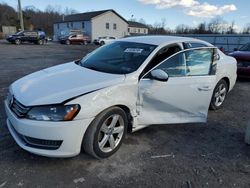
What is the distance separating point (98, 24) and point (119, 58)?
46.7 meters

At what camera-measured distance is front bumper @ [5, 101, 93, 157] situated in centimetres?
259

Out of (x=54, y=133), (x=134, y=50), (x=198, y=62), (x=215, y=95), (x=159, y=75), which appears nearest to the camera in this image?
(x=54, y=133)

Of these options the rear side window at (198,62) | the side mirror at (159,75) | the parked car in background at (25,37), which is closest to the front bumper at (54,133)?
the side mirror at (159,75)

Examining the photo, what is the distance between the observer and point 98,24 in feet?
158

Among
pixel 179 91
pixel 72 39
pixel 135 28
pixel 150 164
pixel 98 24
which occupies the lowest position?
pixel 150 164

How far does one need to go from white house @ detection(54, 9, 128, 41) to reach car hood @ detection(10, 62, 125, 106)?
147 ft

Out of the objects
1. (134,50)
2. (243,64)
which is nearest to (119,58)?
(134,50)

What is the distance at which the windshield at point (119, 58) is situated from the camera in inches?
136

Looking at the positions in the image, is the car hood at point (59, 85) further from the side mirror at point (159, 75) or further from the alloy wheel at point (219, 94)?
the alloy wheel at point (219, 94)

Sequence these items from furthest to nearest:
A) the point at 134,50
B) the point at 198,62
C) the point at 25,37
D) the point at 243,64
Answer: the point at 25,37 → the point at 243,64 → the point at 198,62 → the point at 134,50

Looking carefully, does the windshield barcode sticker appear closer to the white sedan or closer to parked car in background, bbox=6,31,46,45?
the white sedan

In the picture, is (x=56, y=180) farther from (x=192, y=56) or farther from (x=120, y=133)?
(x=192, y=56)

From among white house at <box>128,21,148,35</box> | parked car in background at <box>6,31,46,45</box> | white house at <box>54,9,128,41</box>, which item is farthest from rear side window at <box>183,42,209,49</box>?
white house at <box>128,21,148,35</box>

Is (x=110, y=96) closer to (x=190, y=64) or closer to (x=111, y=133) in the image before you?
(x=111, y=133)
